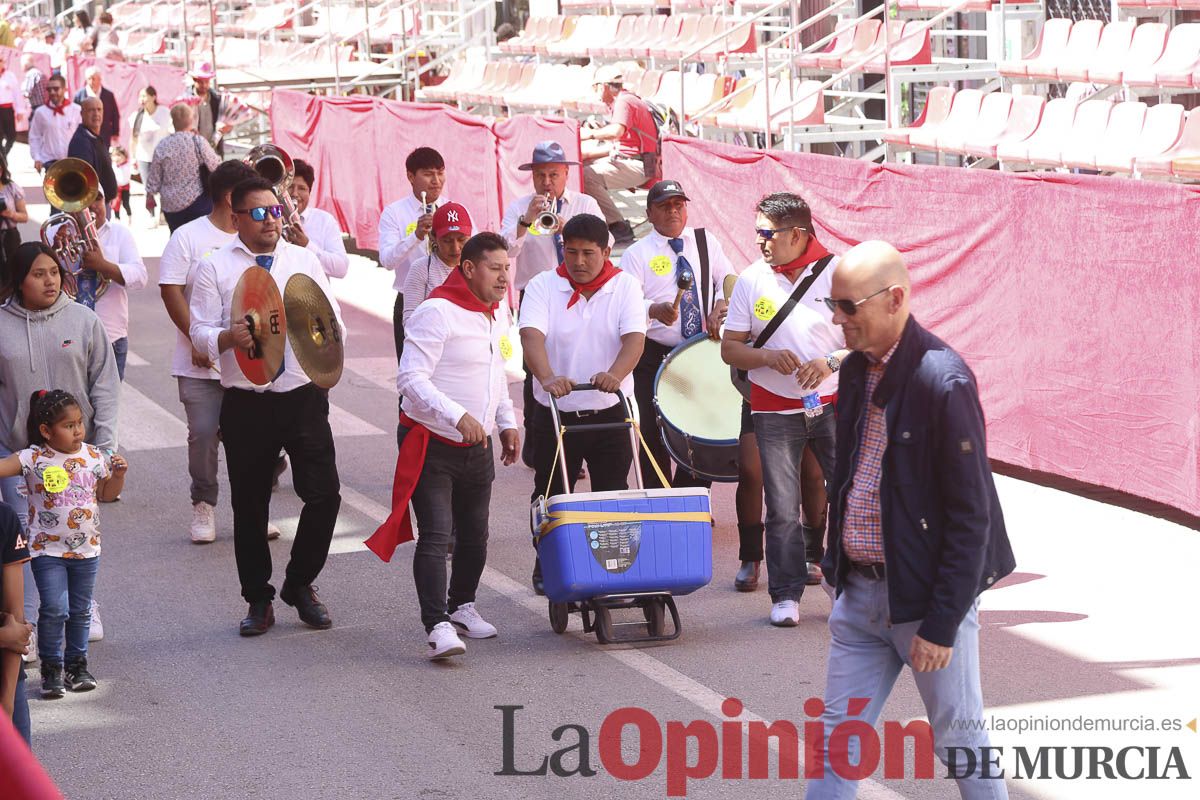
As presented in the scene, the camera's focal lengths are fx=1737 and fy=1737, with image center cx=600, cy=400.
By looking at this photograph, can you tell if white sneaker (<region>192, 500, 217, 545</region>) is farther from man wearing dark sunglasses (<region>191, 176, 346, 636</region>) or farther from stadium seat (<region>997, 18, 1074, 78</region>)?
stadium seat (<region>997, 18, 1074, 78</region>)

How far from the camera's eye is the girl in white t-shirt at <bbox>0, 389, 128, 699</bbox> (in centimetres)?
733

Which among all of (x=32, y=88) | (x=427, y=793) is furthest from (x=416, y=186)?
(x=32, y=88)

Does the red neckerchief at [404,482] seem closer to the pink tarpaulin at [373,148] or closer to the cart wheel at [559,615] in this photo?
the cart wheel at [559,615]

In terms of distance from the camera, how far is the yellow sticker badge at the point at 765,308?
8133 millimetres

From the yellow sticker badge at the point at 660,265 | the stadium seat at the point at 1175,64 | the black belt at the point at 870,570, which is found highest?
the stadium seat at the point at 1175,64

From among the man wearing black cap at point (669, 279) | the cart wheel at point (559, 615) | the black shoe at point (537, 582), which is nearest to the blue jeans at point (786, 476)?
the cart wheel at point (559, 615)

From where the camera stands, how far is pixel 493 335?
26.2ft

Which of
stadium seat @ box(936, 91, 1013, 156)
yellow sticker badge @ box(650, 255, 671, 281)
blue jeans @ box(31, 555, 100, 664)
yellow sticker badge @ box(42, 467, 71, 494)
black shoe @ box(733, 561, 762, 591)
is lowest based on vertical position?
black shoe @ box(733, 561, 762, 591)

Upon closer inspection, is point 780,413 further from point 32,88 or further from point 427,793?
point 32,88

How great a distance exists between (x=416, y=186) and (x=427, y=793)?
568cm

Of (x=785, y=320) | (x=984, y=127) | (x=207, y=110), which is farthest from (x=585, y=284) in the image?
(x=207, y=110)

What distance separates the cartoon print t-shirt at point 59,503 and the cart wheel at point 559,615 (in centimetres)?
215

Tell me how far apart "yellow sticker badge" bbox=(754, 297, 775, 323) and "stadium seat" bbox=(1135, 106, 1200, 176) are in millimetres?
7603

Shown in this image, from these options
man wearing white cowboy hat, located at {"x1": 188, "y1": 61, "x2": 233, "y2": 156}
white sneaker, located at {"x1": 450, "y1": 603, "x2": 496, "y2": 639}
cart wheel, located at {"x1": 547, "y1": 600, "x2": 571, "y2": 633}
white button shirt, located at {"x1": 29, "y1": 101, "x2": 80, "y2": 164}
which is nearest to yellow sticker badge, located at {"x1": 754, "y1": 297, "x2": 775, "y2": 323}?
cart wheel, located at {"x1": 547, "y1": 600, "x2": 571, "y2": 633}
